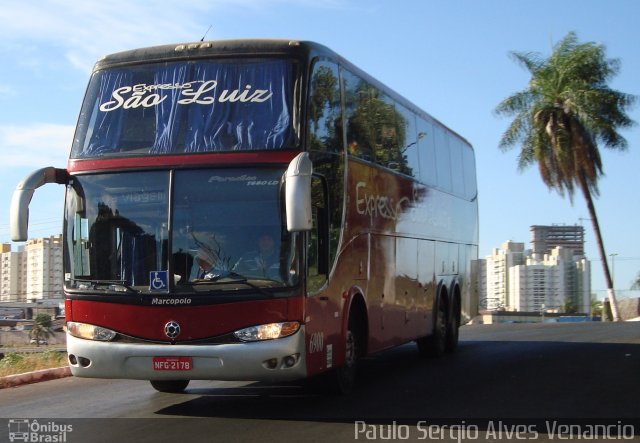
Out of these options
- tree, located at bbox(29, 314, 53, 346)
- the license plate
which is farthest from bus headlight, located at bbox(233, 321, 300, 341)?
tree, located at bbox(29, 314, 53, 346)

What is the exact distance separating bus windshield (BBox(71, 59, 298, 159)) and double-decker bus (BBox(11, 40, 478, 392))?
1 centimetres

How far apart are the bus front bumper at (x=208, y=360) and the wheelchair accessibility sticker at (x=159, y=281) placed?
570 mm

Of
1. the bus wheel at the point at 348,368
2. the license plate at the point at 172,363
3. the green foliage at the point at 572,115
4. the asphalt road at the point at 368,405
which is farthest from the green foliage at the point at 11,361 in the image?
the green foliage at the point at 572,115

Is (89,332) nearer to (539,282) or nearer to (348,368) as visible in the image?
(348,368)

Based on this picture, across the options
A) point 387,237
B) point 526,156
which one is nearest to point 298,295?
point 387,237

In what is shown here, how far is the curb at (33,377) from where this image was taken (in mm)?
13354

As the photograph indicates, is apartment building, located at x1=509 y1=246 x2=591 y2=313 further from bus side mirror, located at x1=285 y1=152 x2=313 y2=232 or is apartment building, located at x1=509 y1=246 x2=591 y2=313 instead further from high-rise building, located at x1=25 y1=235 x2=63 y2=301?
bus side mirror, located at x1=285 y1=152 x2=313 y2=232

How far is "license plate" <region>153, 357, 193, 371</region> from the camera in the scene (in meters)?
9.27

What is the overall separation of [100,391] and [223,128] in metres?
4.66

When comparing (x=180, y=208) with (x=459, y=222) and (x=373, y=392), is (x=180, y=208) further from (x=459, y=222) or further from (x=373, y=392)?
(x=459, y=222)

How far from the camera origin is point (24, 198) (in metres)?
9.53

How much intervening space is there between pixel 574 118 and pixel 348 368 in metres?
34.7

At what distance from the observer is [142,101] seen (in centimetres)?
1005

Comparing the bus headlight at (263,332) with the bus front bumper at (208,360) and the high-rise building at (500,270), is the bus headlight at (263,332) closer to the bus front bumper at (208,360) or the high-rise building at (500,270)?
the bus front bumper at (208,360)
